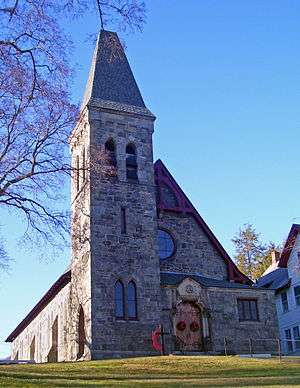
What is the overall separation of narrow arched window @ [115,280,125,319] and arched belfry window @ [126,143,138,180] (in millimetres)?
5535

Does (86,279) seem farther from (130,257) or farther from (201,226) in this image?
(201,226)

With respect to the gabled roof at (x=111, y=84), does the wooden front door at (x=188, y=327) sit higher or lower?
lower

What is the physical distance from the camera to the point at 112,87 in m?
31.9

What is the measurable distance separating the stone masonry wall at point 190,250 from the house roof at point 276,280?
240 inches

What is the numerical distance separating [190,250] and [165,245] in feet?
4.42

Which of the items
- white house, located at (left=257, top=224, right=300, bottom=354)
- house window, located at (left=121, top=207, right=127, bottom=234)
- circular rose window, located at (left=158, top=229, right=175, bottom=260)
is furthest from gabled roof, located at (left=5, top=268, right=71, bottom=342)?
white house, located at (left=257, top=224, right=300, bottom=354)

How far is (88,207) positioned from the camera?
2842 centimetres

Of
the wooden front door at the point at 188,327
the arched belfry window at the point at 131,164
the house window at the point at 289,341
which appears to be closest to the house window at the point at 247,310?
the wooden front door at the point at 188,327

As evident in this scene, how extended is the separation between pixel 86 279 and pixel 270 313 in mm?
9021

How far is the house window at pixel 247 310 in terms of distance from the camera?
96.1 feet

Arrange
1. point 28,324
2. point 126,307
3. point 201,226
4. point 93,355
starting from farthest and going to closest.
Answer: point 28,324 < point 201,226 < point 126,307 < point 93,355

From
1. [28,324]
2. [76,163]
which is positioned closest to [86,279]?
[76,163]

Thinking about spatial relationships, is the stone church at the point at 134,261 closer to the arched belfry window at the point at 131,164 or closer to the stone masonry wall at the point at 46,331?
the arched belfry window at the point at 131,164

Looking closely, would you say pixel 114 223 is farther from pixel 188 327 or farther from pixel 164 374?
pixel 164 374
